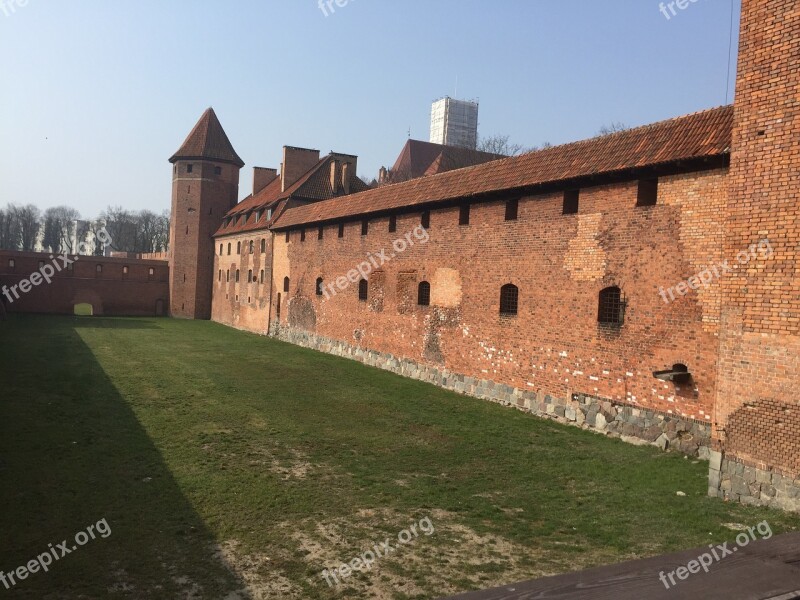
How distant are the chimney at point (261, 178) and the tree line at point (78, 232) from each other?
43563 millimetres

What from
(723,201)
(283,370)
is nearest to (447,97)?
(283,370)

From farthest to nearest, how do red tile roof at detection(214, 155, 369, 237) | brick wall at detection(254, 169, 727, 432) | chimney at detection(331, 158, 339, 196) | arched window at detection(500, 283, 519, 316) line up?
chimney at detection(331, 158, 339, 196) → red tile roof at detection(214, 155, 369, 237) → arched window at detection(500, 283, 519, 316) → brick wall at detection(254, 169, 727, 432)

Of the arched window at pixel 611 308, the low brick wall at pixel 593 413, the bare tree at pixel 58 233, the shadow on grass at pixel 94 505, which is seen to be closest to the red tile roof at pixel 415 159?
the low brick wall at pixel 593 413

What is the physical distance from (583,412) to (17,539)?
961 cm

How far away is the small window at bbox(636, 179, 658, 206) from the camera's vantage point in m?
11.5

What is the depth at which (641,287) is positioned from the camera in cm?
1132

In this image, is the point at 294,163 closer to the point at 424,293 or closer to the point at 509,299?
the point at 424,293

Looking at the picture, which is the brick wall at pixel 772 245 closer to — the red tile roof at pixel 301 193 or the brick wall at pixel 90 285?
the red tile roof at pixel 301 193

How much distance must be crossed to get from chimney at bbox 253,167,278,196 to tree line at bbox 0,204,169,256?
1715 inches

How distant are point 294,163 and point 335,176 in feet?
13.8

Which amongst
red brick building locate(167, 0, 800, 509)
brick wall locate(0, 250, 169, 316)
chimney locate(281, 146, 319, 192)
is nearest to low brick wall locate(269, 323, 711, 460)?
red brick building locate(167, 0, 800, 509)

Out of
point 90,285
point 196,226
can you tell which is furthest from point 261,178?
point 90,285

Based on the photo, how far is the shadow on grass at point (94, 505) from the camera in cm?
564

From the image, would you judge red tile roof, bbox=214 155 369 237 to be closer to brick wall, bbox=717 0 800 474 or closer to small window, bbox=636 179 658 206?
small window, bbox=636 179 658 206
